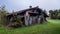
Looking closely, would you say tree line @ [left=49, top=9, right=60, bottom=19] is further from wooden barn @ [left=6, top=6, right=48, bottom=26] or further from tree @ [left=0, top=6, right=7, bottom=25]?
tree @ [left=0, top=6, right=7, bottom=25]

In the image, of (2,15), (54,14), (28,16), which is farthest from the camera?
(54,14)

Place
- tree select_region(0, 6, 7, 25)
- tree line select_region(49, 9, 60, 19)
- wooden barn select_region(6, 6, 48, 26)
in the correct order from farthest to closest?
1. tree line select_region(49, 9, 60, 19)
2. tree select_region(0, 6, 7, 25)
3. wooden barn select_region(6, 6, 48, 26)

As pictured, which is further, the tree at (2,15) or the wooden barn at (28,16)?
the tree at (2,15)

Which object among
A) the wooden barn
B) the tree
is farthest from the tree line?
the tree

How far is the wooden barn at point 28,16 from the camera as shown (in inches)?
1047

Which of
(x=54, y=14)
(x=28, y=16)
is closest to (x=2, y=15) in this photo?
(x=28, y=16)

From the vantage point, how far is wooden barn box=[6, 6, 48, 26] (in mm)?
26597

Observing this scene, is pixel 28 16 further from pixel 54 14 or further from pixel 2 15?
pixel 54 14

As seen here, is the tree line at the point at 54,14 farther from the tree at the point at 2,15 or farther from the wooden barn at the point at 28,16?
the tree at the point at 2,15

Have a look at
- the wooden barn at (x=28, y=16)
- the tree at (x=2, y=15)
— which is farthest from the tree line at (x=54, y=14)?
the tree at (x=2, y=15)

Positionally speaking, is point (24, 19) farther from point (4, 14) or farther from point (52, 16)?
point (52, 16)

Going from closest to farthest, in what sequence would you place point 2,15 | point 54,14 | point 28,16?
1. point 28,16
2. point 2,15
3. point 54,14

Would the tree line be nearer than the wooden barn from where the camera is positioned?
No

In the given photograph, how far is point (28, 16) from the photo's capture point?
27328mm
